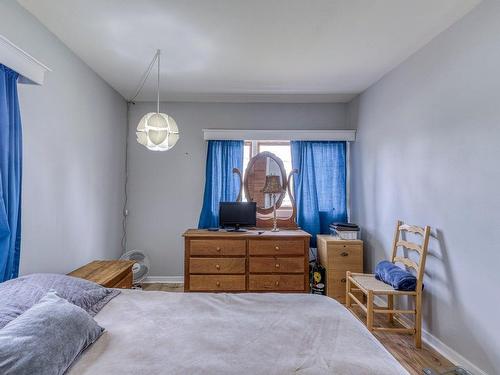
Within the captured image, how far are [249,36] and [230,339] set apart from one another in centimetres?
221

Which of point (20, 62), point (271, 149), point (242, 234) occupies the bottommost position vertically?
point (242, 234)

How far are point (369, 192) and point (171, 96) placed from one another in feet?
9.26

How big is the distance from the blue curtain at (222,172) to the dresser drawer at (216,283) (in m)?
0.82

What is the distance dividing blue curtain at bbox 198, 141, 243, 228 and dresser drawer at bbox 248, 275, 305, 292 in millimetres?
981

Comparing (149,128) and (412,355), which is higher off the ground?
(149,128)

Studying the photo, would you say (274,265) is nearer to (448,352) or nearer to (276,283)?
(276,283)

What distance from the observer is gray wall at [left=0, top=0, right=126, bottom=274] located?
2104 millimetres

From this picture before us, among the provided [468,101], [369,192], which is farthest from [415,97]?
[369,192]

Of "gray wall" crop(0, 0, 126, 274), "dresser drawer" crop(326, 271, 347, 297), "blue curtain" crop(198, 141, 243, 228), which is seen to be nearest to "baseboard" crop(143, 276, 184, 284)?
"gray wall" crop(0, 0, 126, 274)

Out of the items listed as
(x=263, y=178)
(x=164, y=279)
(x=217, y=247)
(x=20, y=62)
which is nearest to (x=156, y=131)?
(x=20, y=62)

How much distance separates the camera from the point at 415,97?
8.59ft

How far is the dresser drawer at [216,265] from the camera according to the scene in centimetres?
322

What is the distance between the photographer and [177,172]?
157 inches

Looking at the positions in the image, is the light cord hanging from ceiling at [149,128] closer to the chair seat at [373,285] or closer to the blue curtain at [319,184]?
the blue curtain at [319,184]
